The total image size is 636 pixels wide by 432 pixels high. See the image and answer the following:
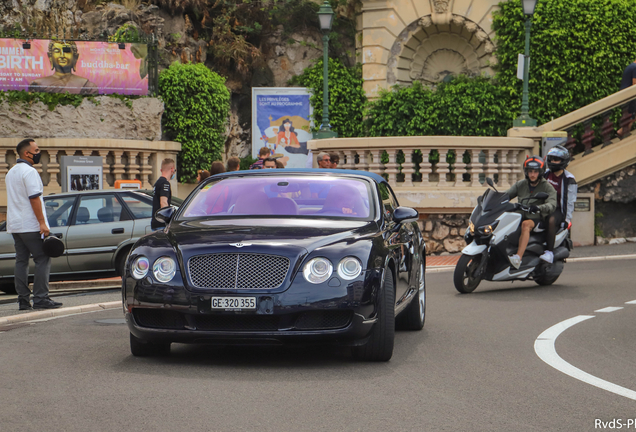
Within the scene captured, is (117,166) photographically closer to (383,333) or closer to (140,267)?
(140,267)

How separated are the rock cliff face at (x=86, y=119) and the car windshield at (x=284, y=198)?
1438cm

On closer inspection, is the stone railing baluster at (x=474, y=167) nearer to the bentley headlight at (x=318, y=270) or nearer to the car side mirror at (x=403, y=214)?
the car side mirror at (x=403, y=214)

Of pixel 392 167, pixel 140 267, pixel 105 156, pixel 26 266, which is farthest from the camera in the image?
pixel 105 156

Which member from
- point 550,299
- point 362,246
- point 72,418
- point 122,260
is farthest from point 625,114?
point 72,418

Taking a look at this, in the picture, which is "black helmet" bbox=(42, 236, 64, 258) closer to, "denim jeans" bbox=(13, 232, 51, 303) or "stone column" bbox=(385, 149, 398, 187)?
"denim jeans" bbox=(13, 232, 51, 303)

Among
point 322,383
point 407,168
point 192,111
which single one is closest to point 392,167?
point 407,168

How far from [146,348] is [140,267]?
2.31ft

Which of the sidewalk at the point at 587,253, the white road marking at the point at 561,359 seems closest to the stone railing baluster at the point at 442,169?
the sidewalk at the point at 587,253

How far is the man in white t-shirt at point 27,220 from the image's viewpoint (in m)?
10.4

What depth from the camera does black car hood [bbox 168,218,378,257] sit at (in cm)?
676

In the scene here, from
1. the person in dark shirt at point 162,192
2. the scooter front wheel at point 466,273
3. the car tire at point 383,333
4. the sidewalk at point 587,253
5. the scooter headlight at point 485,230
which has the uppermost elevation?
the person in dark shirt at point 162,192

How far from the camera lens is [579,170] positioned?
19156 millimetres

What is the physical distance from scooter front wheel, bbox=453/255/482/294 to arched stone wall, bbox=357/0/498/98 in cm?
1544

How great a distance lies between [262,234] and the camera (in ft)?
22.9
